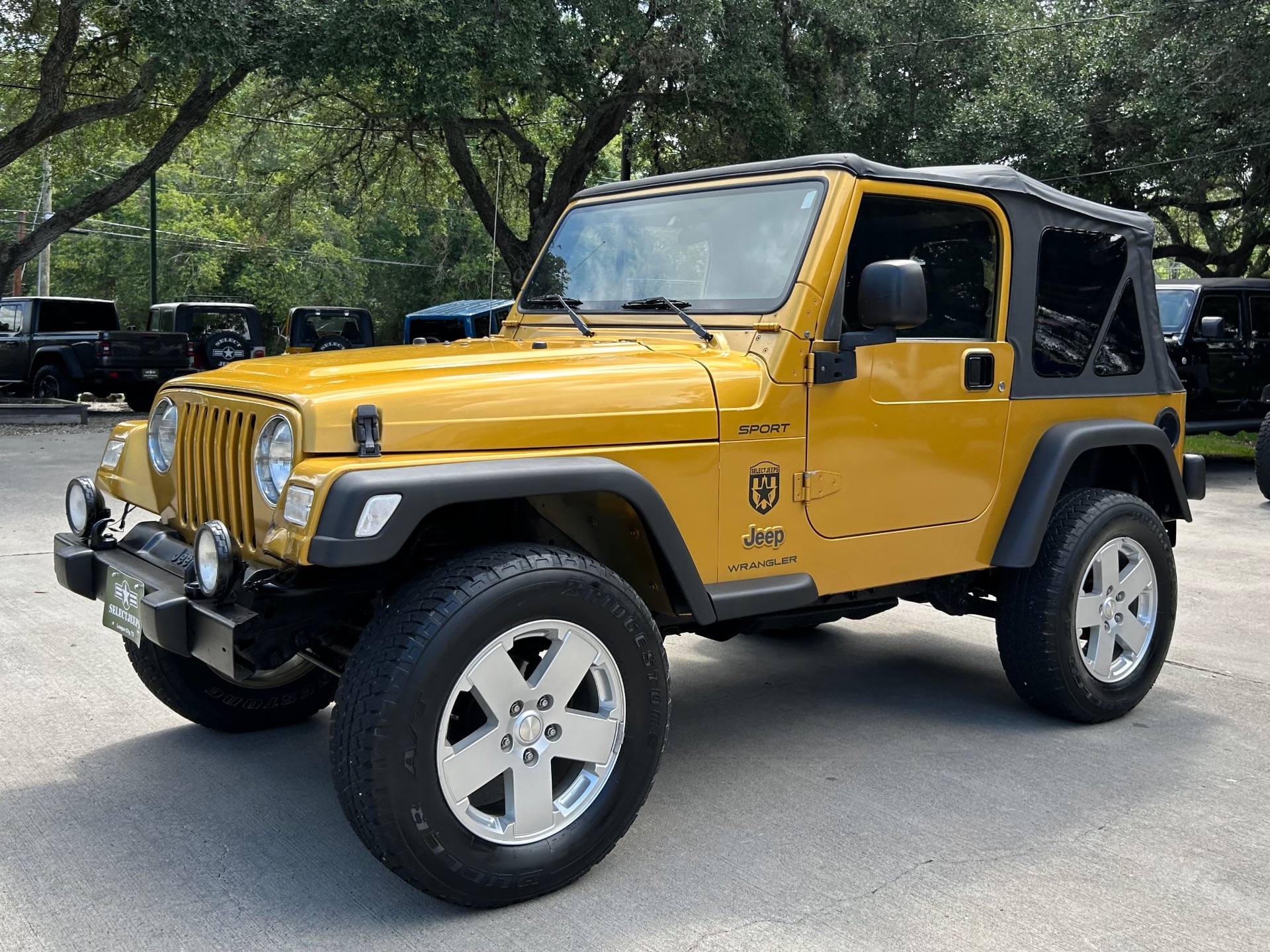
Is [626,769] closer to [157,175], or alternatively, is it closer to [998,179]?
[998,179]

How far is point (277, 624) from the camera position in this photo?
3217 millimetres

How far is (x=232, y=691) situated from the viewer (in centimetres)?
442

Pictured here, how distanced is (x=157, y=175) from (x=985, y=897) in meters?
42.8

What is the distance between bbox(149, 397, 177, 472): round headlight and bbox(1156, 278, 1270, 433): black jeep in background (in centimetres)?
1097

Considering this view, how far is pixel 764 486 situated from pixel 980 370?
1127mm

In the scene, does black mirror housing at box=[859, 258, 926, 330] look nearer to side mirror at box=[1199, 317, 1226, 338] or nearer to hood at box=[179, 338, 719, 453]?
hood at box=[179, 338, 719, 453]

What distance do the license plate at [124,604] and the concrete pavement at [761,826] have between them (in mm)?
645

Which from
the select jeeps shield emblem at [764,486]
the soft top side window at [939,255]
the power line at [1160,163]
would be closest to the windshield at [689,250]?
the soft top side window at [939,255]

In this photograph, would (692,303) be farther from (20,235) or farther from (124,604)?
(20,235)

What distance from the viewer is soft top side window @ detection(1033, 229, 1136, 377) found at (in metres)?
4.69

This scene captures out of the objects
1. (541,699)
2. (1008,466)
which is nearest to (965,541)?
(1008,466)

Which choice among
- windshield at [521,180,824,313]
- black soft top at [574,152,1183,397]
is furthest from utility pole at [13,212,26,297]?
black soft top at [574,152,1183,397]

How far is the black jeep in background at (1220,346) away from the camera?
1258cm

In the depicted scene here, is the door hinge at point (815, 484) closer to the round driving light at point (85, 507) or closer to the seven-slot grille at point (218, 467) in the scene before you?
the seven-slot grille at point (218, 467)
